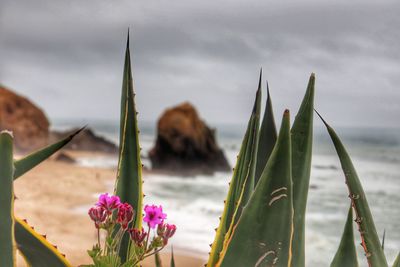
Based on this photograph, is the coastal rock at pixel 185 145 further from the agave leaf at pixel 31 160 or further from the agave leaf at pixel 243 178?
the agave leaf at pixel 31 160

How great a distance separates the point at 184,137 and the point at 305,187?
13.1 meters

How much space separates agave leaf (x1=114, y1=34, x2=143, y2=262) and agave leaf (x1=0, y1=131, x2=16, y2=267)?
364 mm

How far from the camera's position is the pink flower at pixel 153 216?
0.95m

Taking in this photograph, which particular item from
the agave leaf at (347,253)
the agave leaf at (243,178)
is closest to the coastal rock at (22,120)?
the agave leaf at (243,178)

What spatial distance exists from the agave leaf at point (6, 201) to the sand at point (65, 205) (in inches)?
178

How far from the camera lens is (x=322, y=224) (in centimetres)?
989

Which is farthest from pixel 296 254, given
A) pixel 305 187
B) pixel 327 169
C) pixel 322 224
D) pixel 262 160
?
pixel 327 169

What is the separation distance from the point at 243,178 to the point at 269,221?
30 centimetres

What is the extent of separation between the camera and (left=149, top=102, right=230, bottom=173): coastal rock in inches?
545

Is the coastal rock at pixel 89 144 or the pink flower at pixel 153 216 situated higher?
the pink flower at pixel 153 216

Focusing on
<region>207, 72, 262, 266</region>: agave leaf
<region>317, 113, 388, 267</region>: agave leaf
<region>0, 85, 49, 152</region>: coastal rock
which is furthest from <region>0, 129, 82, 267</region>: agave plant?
<region>0, 85, 49, 152</region>: coastal rock

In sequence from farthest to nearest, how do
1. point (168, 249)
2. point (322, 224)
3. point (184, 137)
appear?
point (184, 137) < point (322, 224) < point (168, 249)

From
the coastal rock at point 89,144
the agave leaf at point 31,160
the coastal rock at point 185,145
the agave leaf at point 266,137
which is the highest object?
the agave leaf at point 266,137

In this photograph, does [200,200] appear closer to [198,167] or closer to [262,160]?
[198,167]
